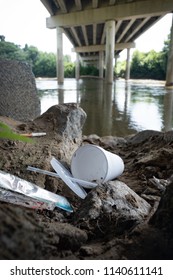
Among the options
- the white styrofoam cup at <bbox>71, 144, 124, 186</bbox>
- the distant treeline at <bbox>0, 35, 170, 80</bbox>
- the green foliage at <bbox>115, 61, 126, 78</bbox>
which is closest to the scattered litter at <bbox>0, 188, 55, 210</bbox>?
the white styrofoam cup at <bbox>71, 144, 124, 186</bbox>

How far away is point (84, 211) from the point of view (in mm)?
1549

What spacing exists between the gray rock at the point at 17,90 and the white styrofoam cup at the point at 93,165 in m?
1.76

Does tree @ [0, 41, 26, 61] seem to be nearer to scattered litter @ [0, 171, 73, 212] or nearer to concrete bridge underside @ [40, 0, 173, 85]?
scattered litter @ [0, 171, 73, 212]

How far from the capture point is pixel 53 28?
21.3 meters

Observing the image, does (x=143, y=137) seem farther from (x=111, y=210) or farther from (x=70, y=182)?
(x=111, y=210)

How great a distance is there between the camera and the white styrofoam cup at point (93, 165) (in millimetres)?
2047

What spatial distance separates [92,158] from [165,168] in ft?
2.63

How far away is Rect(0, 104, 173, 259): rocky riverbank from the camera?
0.82 meters

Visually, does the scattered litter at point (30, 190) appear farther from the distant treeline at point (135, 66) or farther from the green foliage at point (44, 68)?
the green foliage at point (44, 68)

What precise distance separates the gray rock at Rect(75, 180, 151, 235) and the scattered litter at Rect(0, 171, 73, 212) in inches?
8.5

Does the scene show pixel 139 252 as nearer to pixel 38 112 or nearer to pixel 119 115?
pixel 38 112

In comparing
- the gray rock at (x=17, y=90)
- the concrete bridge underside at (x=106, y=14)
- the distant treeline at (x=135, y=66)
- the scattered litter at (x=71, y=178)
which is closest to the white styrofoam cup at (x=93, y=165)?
the scattered litter at (x=71, y=178)

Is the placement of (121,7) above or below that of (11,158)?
above
